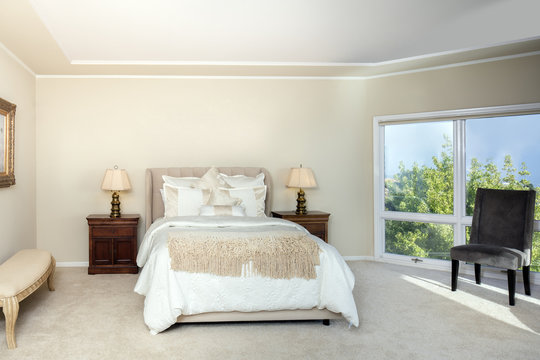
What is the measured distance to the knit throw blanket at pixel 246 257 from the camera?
9.15 ft

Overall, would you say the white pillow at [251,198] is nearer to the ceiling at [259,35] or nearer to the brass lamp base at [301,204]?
the brass lamp base at [301,204]

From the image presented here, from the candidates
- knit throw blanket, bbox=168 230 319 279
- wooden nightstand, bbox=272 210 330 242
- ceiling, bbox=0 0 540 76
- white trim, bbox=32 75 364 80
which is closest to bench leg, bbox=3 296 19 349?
knit throw blanket, bbox=168 230 319 279

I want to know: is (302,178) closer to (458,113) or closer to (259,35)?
(259,35)

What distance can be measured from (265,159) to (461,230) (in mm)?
2494

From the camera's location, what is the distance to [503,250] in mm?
3588

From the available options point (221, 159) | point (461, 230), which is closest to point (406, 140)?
point (461, 230)

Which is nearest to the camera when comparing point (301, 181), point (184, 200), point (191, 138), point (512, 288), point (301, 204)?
point (512, 288)

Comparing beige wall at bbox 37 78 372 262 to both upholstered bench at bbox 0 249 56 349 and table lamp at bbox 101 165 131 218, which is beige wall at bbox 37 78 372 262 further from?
upholstered bench at bbox 0 249 56 349

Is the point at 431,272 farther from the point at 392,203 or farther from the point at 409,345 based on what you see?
the point at 409,345

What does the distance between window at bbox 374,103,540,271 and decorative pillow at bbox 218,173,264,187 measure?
62.3 inches

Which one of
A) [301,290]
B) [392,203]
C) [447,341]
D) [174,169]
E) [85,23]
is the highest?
[85,23]

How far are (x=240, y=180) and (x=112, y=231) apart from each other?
157 centimetres

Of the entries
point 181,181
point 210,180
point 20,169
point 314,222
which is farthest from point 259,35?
point 20,169

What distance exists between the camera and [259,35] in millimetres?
3869
